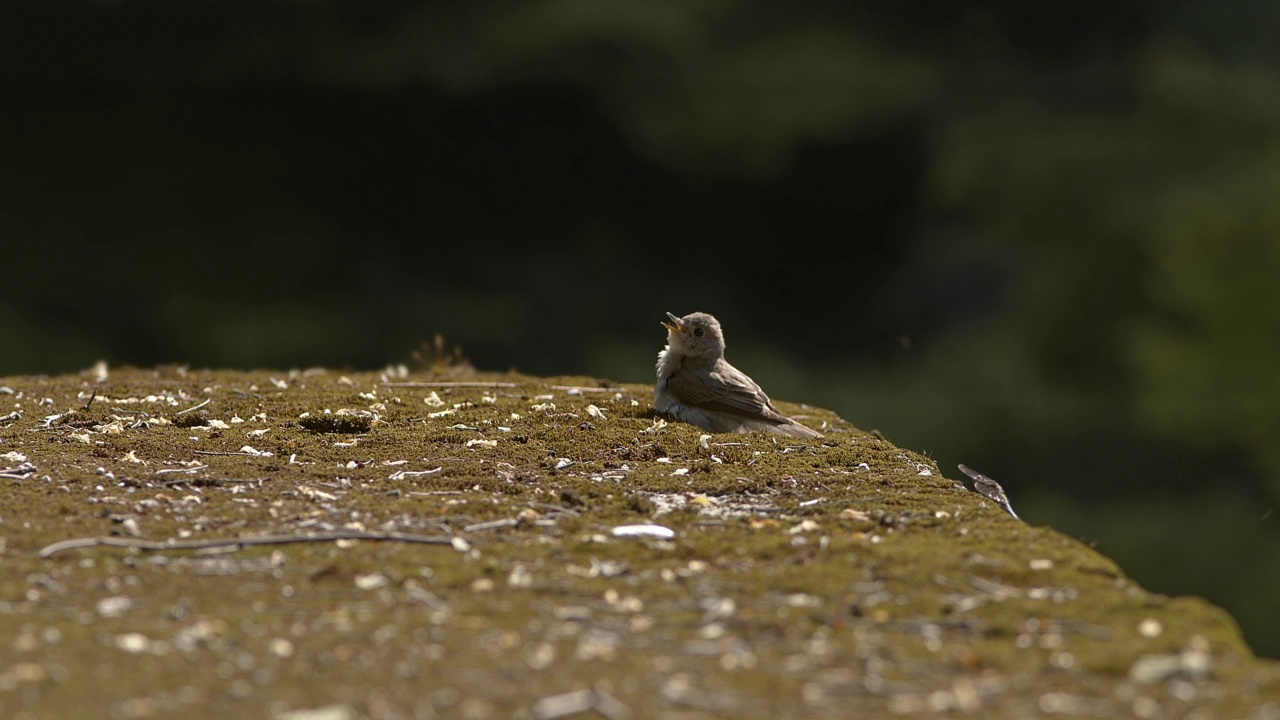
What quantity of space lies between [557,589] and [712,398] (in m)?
2.52

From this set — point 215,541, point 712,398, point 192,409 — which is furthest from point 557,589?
point 192,409

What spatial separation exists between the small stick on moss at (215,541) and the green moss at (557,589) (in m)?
0.03

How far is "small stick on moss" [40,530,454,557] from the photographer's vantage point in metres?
3.24

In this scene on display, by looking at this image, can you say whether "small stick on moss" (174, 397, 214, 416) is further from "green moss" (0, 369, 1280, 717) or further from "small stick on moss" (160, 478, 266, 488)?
"small stick on moss" (160, 478, 266, 488)

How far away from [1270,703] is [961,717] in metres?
0.55

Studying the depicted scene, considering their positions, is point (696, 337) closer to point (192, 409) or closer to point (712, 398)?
point (712, 398)

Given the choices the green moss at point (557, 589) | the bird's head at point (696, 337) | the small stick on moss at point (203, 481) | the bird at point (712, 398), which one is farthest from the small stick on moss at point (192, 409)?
the bird's head at point (696, 337)

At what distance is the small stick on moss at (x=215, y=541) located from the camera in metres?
3.24

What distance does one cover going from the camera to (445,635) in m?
2.67

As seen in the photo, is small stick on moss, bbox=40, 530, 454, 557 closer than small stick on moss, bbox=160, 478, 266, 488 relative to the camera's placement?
Yes

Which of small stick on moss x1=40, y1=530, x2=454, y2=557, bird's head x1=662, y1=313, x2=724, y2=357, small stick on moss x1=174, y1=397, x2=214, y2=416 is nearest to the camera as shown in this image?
small stick on moss x1=40, y1=530, x2=454, y2=557

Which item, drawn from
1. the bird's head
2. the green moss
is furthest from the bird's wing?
the green moss

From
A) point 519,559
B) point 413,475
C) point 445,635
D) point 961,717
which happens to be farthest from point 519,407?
point 961,717

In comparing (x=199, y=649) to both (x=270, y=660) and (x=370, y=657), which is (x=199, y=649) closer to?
(x=270, y=660)
